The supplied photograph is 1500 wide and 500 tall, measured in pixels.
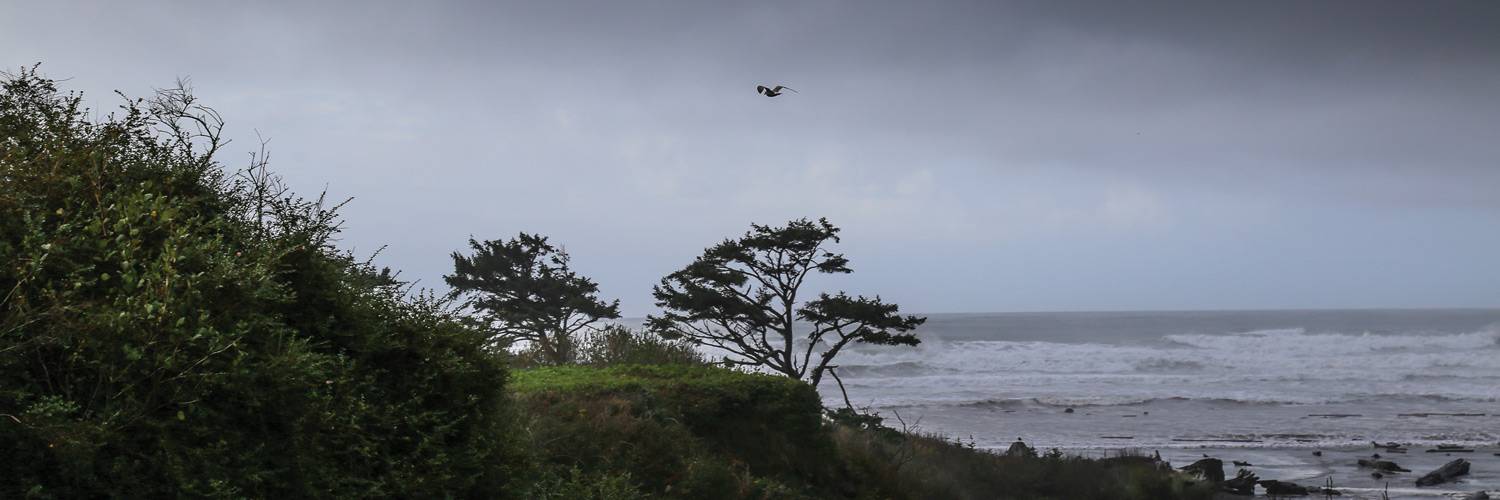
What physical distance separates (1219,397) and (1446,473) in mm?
23109

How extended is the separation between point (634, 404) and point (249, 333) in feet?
22.1

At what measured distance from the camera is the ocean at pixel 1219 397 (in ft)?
106

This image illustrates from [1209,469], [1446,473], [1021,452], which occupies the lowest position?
[1446,473]

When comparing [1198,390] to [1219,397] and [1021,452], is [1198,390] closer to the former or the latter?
[1219,397]

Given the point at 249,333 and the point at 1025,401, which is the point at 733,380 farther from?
the point at 1025,401

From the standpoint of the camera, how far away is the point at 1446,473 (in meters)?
25.2

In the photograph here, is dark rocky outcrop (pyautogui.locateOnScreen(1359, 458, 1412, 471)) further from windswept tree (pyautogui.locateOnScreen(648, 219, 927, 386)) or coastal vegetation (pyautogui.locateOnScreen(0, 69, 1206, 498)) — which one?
coastal vegetation (pyautogui.locateOnScreen(0, 69, 1206, 498))

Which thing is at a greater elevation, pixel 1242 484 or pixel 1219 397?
pixel 1219 397

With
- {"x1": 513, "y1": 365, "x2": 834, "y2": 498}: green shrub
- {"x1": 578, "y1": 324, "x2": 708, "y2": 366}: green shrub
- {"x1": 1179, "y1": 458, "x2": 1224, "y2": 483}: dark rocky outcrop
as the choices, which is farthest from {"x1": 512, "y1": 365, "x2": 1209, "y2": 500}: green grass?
{"x1": 1179, "y1": 458, "x2": 1224, "y2": 483}: dark rocky outcrop

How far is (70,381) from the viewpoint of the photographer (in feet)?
13.8

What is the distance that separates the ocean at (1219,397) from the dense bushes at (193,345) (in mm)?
23739

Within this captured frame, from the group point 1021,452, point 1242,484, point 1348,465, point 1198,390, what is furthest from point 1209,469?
point 1198,390

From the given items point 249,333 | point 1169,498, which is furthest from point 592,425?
point 1169,498

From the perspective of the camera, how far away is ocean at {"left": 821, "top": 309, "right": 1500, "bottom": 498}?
3228cm
